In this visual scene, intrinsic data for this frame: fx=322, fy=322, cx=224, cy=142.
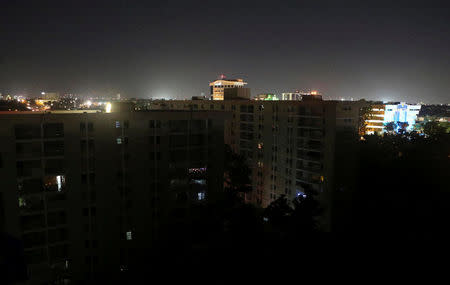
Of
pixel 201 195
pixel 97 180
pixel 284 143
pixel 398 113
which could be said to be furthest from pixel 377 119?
pixel 97 180

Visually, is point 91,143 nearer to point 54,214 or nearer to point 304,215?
point 54,214

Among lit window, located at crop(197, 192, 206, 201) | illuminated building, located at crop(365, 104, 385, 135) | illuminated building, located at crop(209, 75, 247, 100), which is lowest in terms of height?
lit window, located at crop(197, 192, 206, 201)

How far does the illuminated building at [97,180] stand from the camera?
19.7 metres

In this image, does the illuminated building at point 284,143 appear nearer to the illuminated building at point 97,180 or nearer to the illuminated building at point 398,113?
the illuminated building at point 97,180

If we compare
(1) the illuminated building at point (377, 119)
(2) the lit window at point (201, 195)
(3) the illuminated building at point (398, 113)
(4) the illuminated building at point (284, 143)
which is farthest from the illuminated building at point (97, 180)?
(3) the illuminated building at point (398, 113)

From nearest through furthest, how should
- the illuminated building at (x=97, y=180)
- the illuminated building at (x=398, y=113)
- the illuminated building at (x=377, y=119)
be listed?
the illuminated building at (x=97, y=180)
the illuminated building at (x=398, y=113)
the illuminated building at (x=377, y=119)

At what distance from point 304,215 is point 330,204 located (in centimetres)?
1198

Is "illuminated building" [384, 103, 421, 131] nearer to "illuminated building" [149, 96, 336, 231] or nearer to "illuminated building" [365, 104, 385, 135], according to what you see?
"illuminated building" [365, 104, 385, 135]

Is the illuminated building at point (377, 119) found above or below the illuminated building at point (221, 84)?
below

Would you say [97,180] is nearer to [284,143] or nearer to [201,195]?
[201,195]

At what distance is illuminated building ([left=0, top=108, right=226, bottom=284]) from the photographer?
19.7 metres

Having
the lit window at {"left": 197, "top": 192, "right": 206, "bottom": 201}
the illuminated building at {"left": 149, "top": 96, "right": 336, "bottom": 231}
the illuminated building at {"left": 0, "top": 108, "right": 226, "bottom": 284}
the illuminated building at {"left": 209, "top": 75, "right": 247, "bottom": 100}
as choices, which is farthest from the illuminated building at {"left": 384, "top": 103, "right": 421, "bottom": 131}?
the lit window at {"left": 197, "top": 192, "right": 206, "bottom": 201}

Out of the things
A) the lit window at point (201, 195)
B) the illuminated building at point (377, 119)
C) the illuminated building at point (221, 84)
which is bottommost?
the lit window at point (201, 195)

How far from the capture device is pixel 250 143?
4344 centimetres
